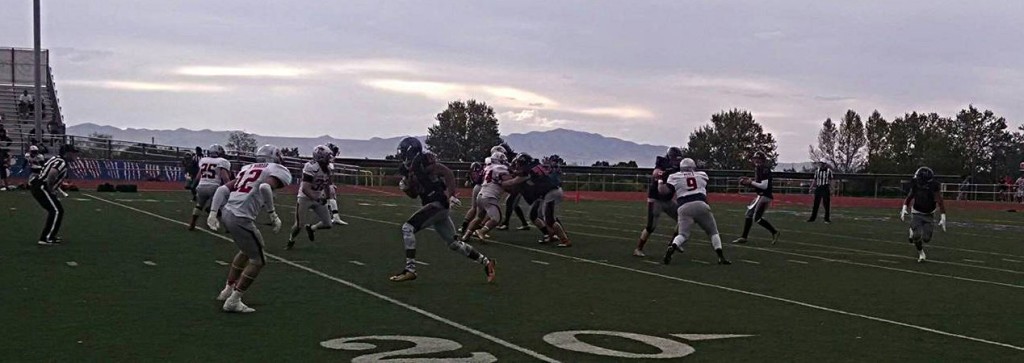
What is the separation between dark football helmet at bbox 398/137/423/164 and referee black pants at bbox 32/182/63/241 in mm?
6256

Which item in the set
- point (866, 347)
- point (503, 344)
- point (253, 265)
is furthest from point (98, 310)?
point (866, 347)

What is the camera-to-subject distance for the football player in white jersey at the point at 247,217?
32.4 feet

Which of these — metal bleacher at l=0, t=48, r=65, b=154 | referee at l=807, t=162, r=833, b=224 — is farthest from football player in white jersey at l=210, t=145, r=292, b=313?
metal bleacher at l=0, t=48, r=65, b=154

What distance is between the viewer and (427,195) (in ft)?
41.1

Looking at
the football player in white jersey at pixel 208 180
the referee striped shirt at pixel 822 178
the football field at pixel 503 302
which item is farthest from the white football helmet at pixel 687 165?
the referee striped shirt at pixel 822 178

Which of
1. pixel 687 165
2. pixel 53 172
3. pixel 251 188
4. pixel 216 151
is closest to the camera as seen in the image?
pixel 251 188

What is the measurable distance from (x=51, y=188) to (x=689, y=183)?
9.32 meters

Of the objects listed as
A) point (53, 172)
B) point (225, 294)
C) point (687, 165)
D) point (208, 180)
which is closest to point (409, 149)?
point (225, 294)

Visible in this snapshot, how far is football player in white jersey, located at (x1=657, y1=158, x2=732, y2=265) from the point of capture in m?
15.2

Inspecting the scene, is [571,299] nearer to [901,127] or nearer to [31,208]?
[31,208]

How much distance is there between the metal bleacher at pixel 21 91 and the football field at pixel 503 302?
3342cm

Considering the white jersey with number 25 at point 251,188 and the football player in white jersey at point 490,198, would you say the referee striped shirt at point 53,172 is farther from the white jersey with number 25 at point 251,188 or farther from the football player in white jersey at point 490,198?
the white jersey with number 25 at point 251,188

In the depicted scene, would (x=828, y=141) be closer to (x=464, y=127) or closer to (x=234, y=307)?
(x=464, y=127)

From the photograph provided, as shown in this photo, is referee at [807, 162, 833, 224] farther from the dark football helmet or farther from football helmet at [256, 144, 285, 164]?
football helmet at [256, 144, 285, 164]
